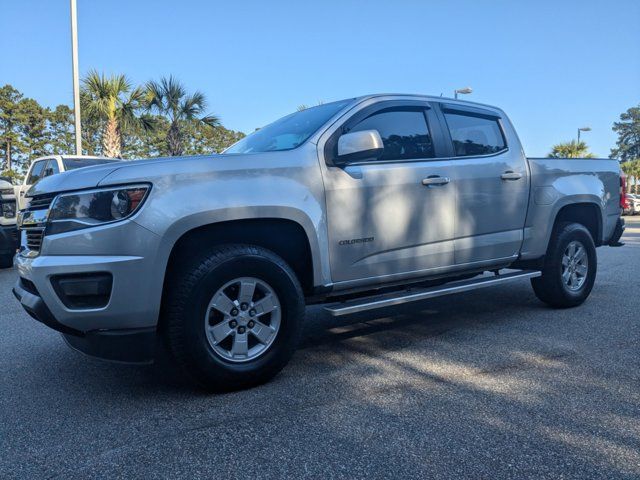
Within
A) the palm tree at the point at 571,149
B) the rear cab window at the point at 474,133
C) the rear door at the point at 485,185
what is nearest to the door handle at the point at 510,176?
the rear door at the point at 485,185

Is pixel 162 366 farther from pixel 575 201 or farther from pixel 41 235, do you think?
pixel 575 201

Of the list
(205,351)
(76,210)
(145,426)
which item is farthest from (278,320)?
(76,210)

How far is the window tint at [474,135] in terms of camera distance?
14.7 feet

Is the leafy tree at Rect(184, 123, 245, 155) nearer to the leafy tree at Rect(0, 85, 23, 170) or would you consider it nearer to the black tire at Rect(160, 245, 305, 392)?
the leafy tree at Rect(0, 85, 23, 170)

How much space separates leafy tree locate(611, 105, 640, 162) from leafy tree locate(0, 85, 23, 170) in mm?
95808

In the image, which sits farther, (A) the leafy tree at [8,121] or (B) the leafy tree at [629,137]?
(B) the leafy tree at [629,137]

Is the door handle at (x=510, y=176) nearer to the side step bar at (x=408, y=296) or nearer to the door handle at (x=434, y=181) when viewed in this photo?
the door handle at (x=434, y=181)

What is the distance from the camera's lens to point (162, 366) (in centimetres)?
373

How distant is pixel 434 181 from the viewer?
4.06 m

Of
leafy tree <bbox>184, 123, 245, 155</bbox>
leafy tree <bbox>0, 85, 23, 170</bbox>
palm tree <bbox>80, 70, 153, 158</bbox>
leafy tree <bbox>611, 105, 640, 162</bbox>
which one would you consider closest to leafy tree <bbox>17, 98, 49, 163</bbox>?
leafy tree <bbox>0, 85, 23, 170</bbox>

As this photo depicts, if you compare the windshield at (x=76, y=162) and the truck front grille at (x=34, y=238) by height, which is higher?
→ the windshield at (x=76, y=162)

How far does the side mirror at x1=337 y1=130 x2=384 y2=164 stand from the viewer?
352cm

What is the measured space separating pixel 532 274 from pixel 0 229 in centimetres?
771

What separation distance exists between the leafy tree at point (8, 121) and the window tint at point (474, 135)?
149 ft
